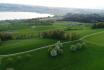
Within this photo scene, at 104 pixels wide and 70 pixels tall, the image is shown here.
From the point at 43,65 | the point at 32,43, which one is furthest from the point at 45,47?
the point at 43,65

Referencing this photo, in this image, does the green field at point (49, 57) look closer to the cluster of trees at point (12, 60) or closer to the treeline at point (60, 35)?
the cluster of trees at point (12, 60)

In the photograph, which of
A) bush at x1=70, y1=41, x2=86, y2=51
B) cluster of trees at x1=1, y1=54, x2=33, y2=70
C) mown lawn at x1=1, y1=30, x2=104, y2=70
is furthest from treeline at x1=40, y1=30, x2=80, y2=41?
cluster of trees at x1=1, y1=54, x2=33, y2=70

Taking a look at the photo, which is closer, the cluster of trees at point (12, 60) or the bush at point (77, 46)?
the cluster of trees at point (12, 60)

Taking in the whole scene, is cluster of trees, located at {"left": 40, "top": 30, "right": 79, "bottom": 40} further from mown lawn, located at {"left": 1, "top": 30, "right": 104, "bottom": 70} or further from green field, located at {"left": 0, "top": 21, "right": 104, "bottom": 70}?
mown lawn, located at {"left": 1, "top": 30, "right": 104, "bottom": 70}

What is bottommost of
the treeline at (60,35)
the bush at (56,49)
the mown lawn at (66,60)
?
the mown lawn at (66,60)

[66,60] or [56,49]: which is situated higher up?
[56,49]

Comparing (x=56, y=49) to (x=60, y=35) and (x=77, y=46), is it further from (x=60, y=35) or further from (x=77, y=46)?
(x=60, y=35)

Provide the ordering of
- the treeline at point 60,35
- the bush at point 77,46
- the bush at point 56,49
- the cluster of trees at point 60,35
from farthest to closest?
the cluster of trees at point 60,35, the treeline at point 60,35, the bush at point 77,46, the bush at point 56,49

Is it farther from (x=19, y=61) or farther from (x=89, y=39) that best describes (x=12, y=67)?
(x=89, y=39)

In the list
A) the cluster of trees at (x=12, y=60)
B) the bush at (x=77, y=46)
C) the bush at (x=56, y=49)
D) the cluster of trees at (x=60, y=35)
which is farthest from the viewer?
the cluster of trees at (x=60, y=35)

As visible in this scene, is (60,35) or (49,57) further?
(60,35)

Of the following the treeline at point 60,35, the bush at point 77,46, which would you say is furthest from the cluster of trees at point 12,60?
the treeline at point 60,35

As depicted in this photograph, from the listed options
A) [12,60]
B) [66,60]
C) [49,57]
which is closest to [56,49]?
[49,57]
